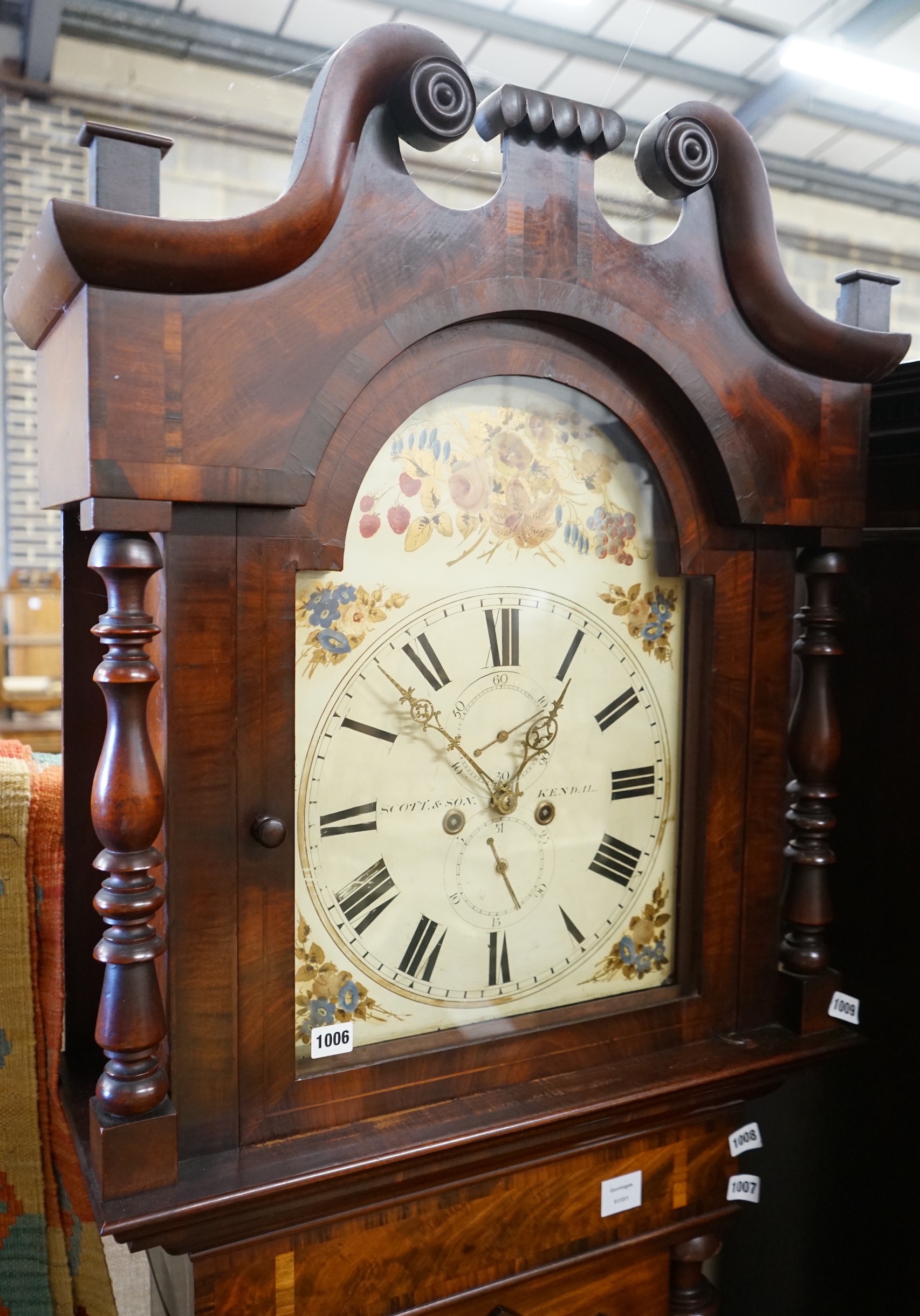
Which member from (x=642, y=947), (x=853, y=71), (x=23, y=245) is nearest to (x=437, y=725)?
(x=642, y=947)

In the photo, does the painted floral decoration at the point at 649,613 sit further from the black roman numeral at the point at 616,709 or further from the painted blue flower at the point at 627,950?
the painted blue flower at the point at 627,950

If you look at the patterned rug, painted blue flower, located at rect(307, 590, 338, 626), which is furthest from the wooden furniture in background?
painted blue flower, located at rect(307, 590, 338, 626)

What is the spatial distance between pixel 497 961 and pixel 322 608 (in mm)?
368

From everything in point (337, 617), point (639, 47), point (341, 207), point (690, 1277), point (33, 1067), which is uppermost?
point (639, 47)

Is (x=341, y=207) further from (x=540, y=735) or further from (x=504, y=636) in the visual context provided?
(x=540, y=735)

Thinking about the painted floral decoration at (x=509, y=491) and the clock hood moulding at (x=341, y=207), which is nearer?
the clock hood moulding at (x=341, y=207)

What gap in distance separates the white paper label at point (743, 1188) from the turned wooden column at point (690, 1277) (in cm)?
5

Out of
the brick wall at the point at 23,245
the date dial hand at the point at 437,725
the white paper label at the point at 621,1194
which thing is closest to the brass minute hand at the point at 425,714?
the date dial hand at the point at 437,725

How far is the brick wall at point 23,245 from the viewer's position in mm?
3186

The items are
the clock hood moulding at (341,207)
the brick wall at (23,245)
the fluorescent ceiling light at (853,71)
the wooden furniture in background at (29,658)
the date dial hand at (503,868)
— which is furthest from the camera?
the wooden furniture in background at (29,658)

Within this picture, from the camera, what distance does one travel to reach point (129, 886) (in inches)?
28.7

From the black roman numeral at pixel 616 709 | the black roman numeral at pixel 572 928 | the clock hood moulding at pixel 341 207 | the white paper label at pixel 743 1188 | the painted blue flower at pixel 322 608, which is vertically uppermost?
the clock hood moulding at pixel 341 207

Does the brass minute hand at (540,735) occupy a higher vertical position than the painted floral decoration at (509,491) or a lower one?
lower

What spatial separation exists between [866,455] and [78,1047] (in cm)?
100
